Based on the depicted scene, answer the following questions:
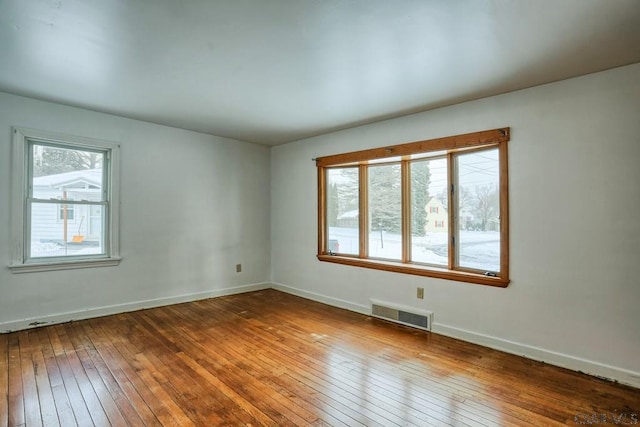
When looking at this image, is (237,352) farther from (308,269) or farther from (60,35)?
(60,35)

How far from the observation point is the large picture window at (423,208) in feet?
11.1

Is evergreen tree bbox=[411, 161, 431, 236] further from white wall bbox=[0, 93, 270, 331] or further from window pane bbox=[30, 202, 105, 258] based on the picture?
window pane bbox=[30, 202, 105, 258]

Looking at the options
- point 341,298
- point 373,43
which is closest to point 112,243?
point 341,298

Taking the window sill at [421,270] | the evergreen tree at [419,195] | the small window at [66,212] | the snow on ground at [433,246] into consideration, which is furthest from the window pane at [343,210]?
the small window at [66,212]

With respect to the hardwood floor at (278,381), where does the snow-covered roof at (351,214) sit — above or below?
above

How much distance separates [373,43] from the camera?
2.34 metres

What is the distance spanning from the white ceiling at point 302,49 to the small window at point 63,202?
1.97 feet

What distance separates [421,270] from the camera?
12.5 ft

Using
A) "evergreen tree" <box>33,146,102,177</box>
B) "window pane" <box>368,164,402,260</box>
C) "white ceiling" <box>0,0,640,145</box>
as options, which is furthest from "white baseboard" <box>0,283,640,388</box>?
"white ceiling" <box>0,0,640,145</box>

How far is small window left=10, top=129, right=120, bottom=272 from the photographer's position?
11.7ft

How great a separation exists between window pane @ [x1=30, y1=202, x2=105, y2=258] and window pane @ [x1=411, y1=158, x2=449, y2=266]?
3.91m

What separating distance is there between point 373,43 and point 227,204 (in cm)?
365

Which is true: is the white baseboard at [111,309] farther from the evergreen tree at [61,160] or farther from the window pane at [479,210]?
the window pane at [479,210]

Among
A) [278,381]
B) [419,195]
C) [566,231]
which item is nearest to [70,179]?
[278,381]
